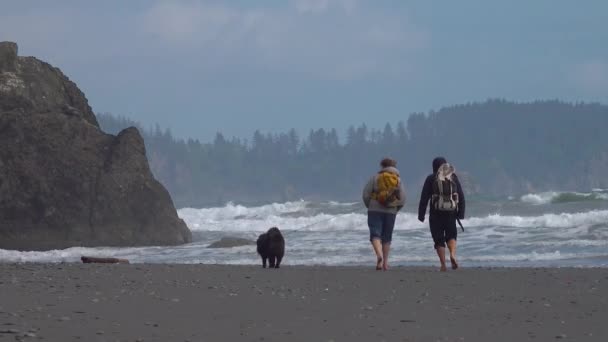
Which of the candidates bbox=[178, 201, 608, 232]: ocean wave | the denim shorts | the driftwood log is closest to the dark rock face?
bbox=[178, 201, 608, 232]: ocean wave

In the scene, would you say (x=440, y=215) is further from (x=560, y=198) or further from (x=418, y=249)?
(x=560, y=198)

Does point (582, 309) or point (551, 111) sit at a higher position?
point (551, 111)

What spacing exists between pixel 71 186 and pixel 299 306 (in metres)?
16.9

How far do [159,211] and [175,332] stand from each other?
18.4 m

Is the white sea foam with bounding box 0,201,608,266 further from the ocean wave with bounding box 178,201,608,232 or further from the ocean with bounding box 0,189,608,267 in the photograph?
the ocean wave with bounding box 178,201,608,232

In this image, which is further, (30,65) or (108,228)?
(30,65)

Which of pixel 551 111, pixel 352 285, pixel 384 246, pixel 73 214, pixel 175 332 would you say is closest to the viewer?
pixel 175 332

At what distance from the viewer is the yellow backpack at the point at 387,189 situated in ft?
44.9

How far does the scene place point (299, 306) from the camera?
905cm

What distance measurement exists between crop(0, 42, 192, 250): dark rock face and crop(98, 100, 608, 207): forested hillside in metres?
94.0

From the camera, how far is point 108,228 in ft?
81.3

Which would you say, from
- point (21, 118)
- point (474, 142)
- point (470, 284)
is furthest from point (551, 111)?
point (470, 284)

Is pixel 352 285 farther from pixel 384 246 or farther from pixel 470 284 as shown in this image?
pixel 384 246

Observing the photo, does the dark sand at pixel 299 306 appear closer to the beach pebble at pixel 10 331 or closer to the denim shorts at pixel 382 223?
the beach pebble at pixel 10 331
